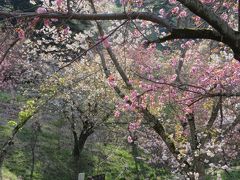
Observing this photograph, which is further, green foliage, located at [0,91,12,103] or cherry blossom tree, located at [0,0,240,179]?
green foliage, located at [0,91,12,103]

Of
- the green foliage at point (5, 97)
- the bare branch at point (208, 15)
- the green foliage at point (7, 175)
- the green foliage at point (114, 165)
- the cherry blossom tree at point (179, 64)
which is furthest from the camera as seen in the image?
the green foliage at point (5, 97)

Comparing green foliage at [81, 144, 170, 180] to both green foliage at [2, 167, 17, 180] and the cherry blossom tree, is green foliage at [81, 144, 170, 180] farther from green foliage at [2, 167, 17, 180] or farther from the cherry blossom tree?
green foliage at [2, 167, 17, 180]

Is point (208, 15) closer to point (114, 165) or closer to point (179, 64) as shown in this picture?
point (179, 64)

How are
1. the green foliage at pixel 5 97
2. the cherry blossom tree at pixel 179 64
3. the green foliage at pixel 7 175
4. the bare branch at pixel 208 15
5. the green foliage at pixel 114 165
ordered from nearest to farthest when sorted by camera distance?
the bare branch at pixel 208 15 < the cherry blossom tree at pixel 179 64 < the green foliage at pixel 7 175 < the green foliage at pixel 114 165 < the green foliage at pixel 5 97

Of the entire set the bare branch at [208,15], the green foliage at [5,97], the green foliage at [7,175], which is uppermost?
the green foliage at [5,97]

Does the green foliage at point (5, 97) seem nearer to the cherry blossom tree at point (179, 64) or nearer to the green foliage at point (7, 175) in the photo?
the cherry blossom tree at point (179, 64)

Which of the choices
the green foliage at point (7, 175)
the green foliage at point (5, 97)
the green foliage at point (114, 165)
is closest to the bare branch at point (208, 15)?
the green foliage at point (7, 175)

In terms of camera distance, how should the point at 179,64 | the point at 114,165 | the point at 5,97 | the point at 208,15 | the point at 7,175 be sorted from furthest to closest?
the point at 5,97 → the point at 114,165 → the point at 7,175 → the point at 179,64 → the point at 208,15

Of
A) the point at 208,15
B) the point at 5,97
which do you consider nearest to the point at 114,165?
the point at 5,97

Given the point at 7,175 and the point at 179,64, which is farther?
the point at 7,175

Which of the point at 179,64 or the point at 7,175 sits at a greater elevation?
the point at 179,64

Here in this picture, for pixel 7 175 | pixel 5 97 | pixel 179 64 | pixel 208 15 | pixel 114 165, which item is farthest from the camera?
pixel 5 97

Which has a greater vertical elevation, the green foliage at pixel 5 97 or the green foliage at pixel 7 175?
the green foliage at pixel 5 97

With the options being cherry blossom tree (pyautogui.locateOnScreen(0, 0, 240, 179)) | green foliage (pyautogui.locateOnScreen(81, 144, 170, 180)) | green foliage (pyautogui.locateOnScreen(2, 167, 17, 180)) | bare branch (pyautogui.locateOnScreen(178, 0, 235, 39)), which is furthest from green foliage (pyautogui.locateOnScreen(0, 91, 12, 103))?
bare branch (pyautogui.locateOnScreen(178, 0, 235, 39))
